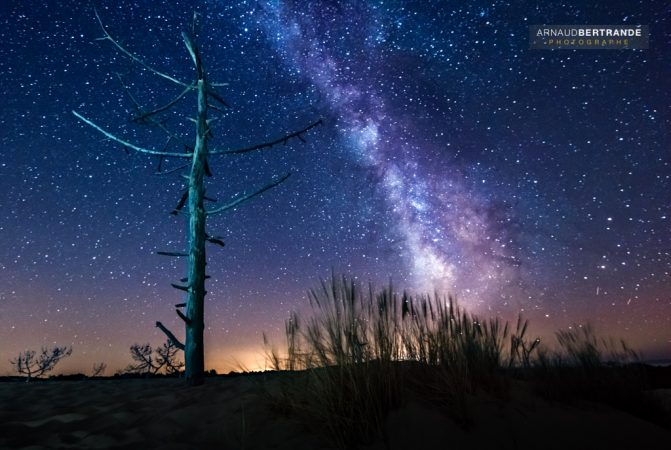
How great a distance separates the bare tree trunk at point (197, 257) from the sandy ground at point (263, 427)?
68.4 inches

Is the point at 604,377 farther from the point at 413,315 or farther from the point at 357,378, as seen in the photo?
the point at 357,378

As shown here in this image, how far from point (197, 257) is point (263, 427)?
3845 millimetres

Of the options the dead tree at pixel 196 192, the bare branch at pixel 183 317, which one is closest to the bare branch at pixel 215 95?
the dead tree at pixel 196 192

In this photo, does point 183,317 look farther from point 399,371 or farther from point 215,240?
point 399,371

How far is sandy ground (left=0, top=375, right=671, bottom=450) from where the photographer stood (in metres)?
2.36

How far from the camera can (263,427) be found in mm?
2773

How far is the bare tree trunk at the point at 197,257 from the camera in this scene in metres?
5.58

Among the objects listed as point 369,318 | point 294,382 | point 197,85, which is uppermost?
point 197,85

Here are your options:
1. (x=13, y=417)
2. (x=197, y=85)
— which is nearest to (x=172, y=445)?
(x=13, y=417)

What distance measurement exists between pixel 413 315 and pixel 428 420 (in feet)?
2.57

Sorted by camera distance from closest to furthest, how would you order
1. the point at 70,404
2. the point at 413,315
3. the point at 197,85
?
1. the point at 413,315
2. the point at 70,404
3. the point at 197,85

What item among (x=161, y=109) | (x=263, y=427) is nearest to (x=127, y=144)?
(x=161, y=109)

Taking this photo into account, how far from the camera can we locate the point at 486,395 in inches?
112

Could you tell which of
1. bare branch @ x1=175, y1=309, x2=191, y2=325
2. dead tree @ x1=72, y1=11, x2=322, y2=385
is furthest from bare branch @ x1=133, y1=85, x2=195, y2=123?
bare branch @ x1=175, y1=309, x2=191, y2=325
